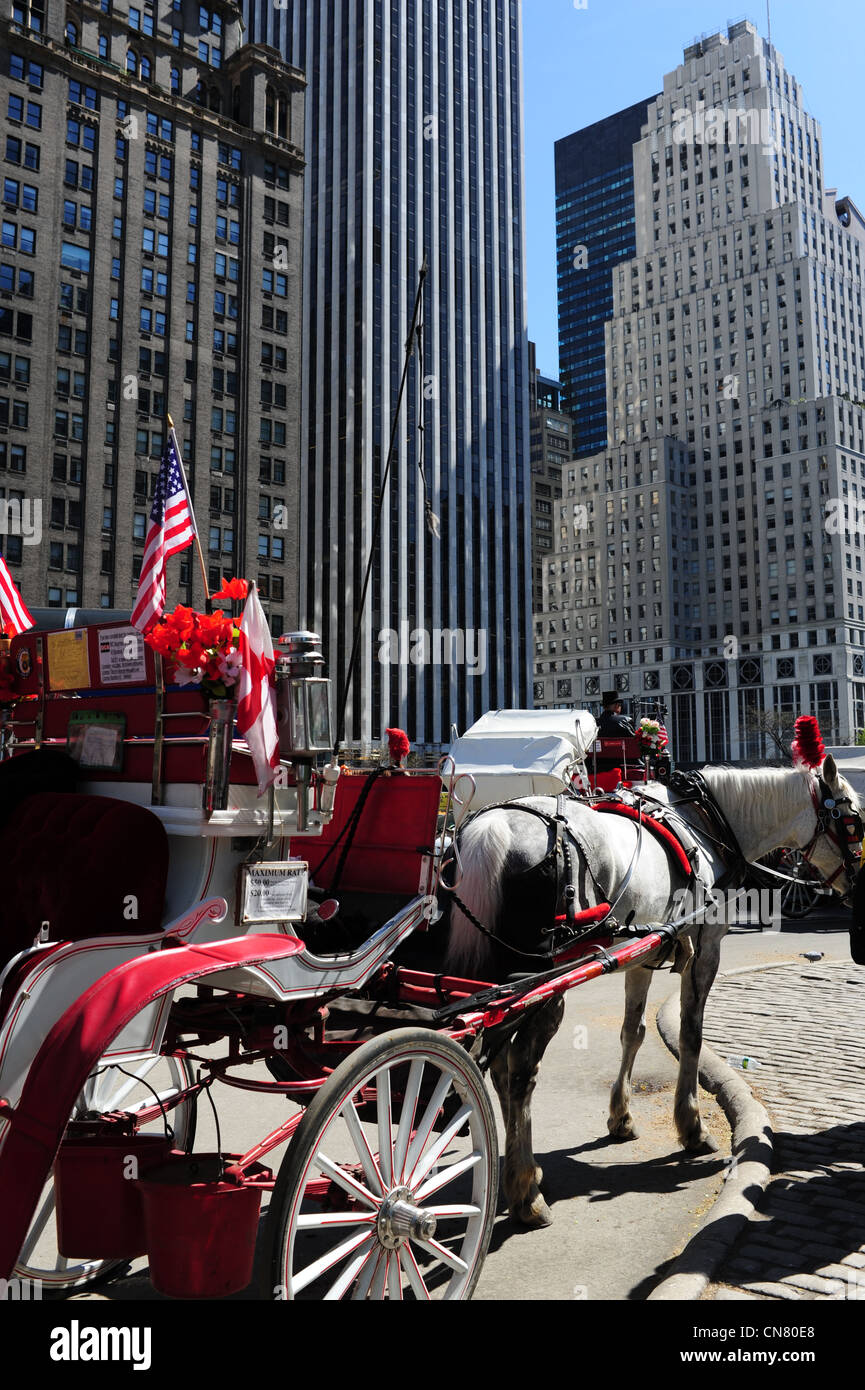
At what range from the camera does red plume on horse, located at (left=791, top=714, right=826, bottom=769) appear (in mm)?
7664

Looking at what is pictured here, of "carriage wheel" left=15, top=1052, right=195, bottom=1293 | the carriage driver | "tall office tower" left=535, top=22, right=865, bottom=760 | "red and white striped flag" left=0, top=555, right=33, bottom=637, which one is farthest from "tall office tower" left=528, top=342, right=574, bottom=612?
"carriage wheel" left=15, top=1052, right=195, bottom=1293

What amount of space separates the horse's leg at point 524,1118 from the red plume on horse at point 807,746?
316 cm

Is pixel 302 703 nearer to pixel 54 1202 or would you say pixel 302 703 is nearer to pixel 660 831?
pixel 54 1202

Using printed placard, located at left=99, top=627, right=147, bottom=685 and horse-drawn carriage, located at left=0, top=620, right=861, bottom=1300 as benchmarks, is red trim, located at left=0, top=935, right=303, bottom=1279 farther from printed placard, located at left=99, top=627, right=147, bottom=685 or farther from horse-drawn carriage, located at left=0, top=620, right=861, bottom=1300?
printed placard, located at left=99, top=627, right=147, bottom=685

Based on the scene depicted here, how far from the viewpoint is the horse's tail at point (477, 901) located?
5637 millimetres

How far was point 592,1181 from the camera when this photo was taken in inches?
254

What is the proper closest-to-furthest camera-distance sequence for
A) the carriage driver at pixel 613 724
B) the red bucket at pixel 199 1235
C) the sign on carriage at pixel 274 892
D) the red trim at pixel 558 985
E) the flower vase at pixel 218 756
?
the red bucket at pixel 199 1235 < the flower vase at pixel 218 756 < the sign on carriage at pixel 274 892 < the red trim at pixel 558 985 < the carriage driver at pixel 613 724

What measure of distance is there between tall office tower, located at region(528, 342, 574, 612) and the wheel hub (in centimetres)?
15084

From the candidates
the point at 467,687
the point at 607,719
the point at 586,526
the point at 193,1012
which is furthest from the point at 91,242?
the point at 586,526

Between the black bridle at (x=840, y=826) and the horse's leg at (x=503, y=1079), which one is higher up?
the black bridle at (x=840, y=826)

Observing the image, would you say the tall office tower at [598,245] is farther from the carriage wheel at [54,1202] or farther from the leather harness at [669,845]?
the carriage wheel at [54,1202]

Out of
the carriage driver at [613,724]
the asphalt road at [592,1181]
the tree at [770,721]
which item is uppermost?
the tree at [770,721]

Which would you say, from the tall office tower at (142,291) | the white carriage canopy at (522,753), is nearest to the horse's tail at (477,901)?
the white carriage canopy at (522,753)

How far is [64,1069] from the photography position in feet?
11.0
